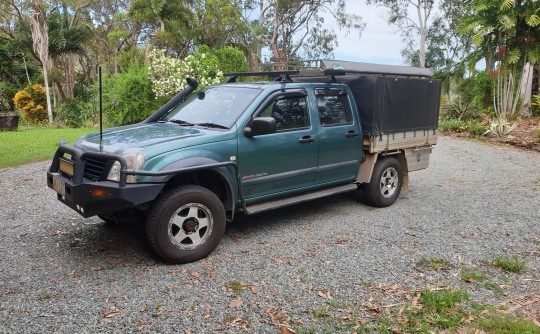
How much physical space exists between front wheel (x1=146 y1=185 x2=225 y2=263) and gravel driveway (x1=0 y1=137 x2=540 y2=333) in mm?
153

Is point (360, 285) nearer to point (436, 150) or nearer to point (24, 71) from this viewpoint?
point (436, 150)

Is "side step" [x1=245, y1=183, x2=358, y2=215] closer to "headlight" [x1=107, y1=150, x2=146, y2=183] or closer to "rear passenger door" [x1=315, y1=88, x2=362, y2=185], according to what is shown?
"rear passenger door" [x1=315, y1=88, x2=362, y2=185]

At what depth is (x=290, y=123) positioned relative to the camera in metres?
5.30

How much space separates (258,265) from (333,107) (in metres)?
2.47

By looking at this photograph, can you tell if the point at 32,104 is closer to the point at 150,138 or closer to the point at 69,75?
the point at 69,75

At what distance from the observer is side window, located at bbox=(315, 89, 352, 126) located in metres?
5.67

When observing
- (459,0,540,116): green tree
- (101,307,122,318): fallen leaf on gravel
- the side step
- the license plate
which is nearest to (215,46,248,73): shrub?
(459,0,540,116): green tree

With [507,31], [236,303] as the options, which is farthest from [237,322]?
[507,31]

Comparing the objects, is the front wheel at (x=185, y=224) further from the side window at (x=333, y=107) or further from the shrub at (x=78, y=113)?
the shrub at (x=78, y=113)

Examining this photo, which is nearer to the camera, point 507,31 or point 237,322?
point 237,322

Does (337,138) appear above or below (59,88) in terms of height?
below

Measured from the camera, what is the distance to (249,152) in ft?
15.7

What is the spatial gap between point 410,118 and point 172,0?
806 inches

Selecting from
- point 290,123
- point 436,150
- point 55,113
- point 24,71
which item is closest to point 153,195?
point 290,123
